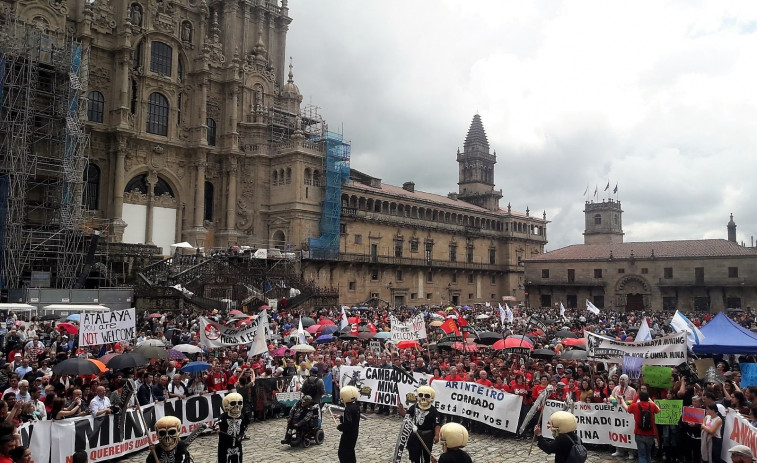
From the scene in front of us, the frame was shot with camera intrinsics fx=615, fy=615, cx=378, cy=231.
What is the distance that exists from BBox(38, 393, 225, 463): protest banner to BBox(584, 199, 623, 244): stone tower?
9936 cm

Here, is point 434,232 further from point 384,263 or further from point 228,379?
Result: point 228,379

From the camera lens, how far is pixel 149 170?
4722 centimetres

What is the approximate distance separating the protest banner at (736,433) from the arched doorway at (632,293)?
56.6m

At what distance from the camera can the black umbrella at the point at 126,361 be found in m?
12.9

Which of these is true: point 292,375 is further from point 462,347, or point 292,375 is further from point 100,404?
point 462,347

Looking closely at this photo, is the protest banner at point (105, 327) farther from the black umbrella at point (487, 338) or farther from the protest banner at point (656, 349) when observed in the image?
the black umbrella at point (487, 338)

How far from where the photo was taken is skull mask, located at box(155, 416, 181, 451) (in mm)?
7869

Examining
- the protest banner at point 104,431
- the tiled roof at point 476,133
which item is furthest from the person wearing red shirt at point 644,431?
the tiled roof at point 476,133

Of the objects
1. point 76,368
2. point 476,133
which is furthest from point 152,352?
point 476,133

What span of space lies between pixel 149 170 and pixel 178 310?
57.4 ft

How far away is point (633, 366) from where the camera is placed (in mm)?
14156

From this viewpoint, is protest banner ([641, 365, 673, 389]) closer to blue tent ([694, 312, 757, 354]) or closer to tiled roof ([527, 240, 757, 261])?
blue tent ([694, 312, 757, 354])

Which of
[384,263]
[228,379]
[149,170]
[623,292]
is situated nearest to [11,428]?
[228,379]

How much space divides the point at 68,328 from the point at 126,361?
32.9ft
